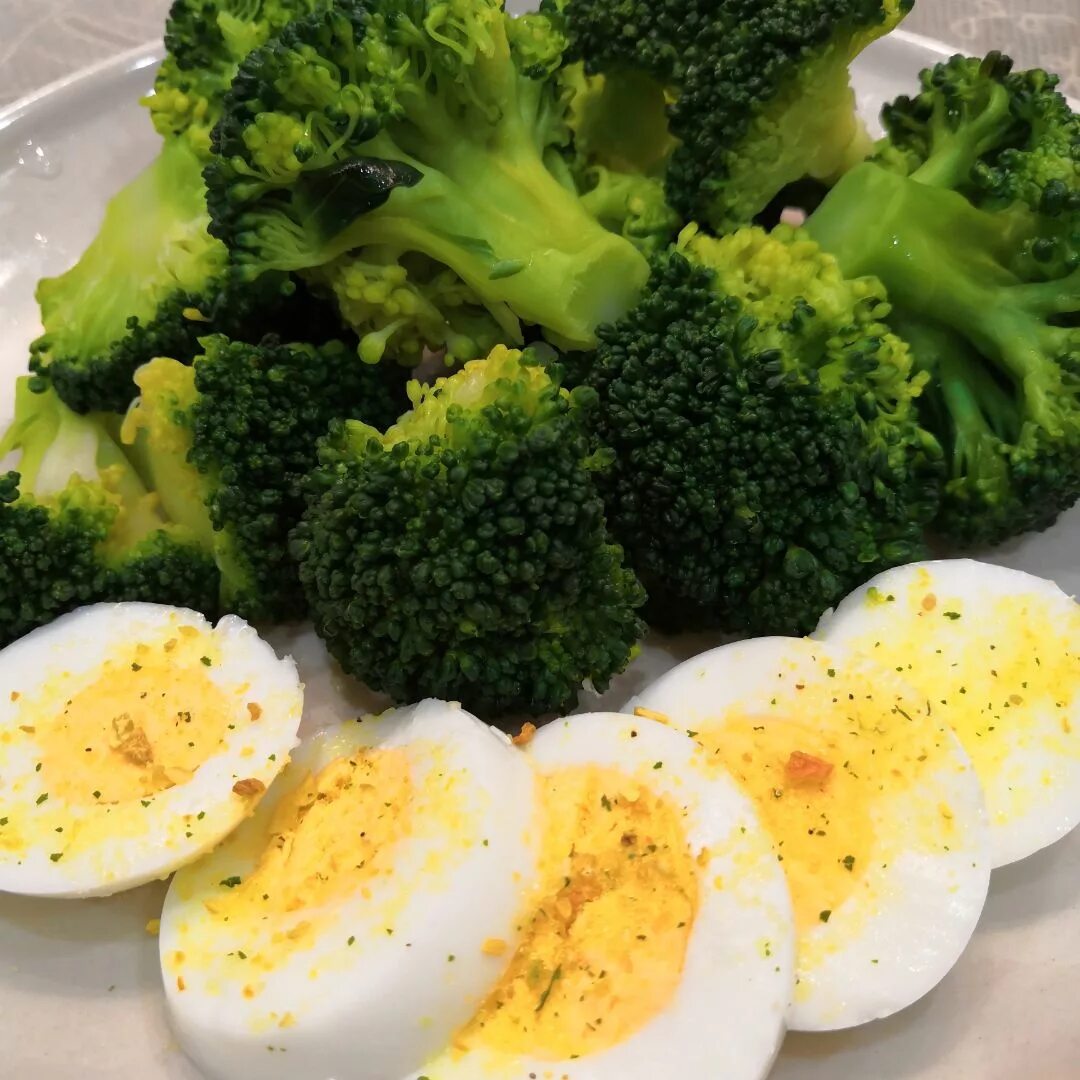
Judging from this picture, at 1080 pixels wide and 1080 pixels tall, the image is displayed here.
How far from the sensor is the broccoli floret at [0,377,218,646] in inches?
64.0

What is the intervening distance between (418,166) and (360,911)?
1149 mm

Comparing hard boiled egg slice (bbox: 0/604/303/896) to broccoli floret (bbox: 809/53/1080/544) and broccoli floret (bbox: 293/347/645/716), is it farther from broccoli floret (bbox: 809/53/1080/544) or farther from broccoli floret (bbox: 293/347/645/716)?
broccoli floret (bbox: 809/53/1080/544)

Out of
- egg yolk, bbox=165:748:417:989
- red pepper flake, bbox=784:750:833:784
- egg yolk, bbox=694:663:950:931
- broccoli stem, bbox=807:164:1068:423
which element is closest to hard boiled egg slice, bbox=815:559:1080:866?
egg yolk, bbox=694:663:950:931

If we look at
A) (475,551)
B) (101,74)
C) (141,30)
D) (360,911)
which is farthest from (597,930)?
(141,30)

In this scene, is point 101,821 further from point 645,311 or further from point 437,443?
point 645,311

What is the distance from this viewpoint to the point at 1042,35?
9.32ft

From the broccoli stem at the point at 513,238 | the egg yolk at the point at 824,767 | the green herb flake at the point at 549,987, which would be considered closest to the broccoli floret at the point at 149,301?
the broccoli stem at the point at 513,238

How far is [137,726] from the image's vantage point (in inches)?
58.2

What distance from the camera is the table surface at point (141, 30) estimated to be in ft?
9.02

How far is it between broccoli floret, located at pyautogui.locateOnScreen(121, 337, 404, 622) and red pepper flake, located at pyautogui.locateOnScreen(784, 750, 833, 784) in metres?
0.88

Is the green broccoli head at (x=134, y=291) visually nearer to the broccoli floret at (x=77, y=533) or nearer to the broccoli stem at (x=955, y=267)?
the broccoli floret at (x=77, y=533)

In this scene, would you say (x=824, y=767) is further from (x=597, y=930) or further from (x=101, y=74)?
(x=101, y=74)

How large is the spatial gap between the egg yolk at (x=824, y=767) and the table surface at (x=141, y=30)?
85.2 inches

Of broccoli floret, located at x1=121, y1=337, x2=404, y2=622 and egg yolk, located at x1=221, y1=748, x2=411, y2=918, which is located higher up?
broccoli floret, located at x1=121, y1=337, x2=404, y2=622
